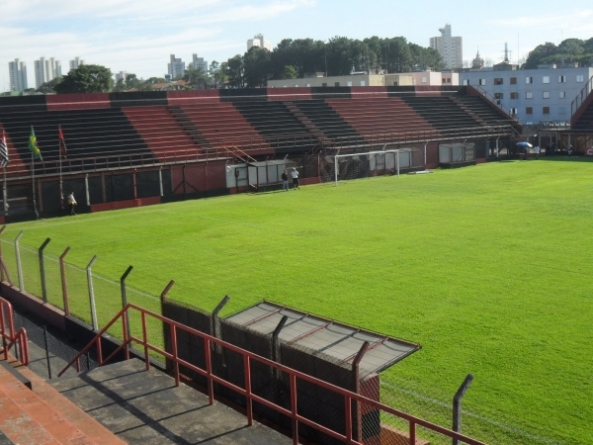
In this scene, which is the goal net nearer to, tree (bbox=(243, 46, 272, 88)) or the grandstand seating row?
the grandstand seating row

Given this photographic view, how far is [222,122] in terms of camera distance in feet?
172

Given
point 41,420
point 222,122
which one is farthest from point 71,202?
point 41,420

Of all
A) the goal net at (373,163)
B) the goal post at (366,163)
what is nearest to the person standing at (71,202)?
the goal net at (373,163)

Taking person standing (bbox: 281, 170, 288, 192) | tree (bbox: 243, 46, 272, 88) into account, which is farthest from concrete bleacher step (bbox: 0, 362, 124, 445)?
tree (bbox: 243, 46, 272, 88)

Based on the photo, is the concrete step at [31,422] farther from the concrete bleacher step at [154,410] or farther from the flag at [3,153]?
the flag at [3,153]

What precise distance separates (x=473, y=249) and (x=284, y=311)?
13574mm

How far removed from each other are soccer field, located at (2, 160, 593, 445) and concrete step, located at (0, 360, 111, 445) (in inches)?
237

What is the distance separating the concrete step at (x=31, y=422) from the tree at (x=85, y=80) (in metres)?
126

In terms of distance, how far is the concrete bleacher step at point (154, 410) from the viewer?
9.47m

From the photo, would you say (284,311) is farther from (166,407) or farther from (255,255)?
(255,255)

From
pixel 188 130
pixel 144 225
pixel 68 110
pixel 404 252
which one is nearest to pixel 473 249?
pixel 404 252

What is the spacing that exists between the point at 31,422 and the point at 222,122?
45760 millimetres

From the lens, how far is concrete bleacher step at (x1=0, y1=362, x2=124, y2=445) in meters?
7.45

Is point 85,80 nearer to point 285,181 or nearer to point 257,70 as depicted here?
point 257,70
